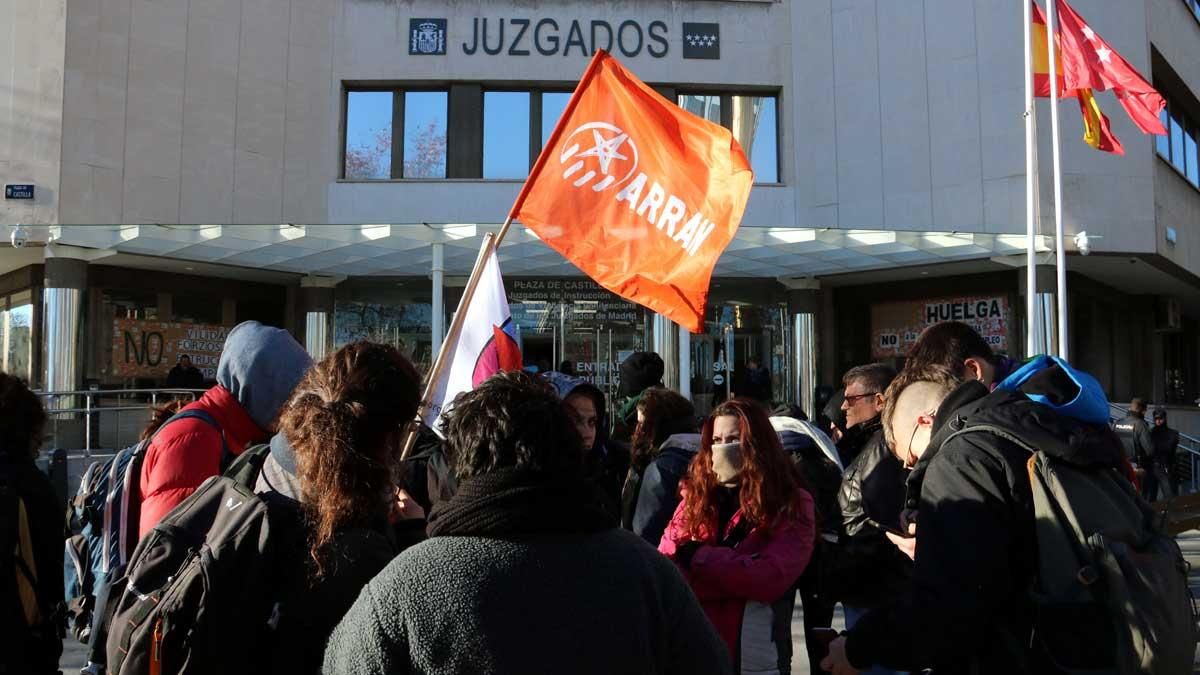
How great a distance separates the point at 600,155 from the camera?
4.90m

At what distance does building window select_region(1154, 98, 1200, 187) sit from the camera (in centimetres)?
1950

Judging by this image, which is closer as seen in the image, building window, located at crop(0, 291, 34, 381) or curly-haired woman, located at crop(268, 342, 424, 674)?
curly-haired woman, located at crop(268, 342, 424, 674)

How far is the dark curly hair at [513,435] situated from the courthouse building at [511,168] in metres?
13.5

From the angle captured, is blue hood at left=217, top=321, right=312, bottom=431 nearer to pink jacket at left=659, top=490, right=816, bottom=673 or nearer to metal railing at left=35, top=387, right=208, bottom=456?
pink jacket at left=659, top=490, right=816, bottom=673

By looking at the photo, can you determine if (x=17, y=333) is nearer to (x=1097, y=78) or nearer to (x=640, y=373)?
(x=640, y=373)

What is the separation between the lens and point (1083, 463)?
2246 millimetres

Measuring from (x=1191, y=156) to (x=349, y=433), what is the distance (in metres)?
24.8

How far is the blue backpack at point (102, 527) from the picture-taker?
9.86 ft

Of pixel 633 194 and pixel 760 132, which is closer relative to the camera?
pixel 633 194

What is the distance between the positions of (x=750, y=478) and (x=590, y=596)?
1869 millimetres

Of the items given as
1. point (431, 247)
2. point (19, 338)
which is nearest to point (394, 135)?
point (431, 247)

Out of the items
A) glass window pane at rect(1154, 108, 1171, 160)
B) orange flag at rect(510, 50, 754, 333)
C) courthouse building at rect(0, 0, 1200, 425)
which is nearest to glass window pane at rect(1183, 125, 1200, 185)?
glass window pane at rect(1154, 108, 1171, 160)

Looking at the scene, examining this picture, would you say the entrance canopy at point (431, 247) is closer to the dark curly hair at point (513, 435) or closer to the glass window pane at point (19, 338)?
the glass window pane at point (19, 338)

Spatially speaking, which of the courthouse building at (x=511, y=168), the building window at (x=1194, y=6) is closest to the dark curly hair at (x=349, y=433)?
the courthouse building at (x=511, y=168)
